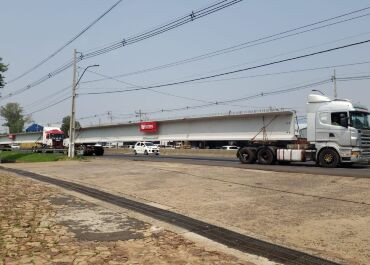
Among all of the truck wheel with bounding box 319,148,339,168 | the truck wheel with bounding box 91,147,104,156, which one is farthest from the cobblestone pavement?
the truck wheel with bounding box 91,147,104,156

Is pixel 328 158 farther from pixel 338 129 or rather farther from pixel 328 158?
pixel 338 129

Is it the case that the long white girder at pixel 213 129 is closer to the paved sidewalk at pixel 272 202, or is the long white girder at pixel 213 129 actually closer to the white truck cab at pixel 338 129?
the white truck cab at pixel 338 129

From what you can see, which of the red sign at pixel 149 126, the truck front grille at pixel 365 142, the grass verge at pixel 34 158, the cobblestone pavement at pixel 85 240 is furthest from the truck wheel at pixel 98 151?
the cobblestone pavement at pixel 85 240

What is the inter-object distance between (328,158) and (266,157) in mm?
→ 4337

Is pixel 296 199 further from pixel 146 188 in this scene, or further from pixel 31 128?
pixel 31 128

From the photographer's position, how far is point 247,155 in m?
29.8

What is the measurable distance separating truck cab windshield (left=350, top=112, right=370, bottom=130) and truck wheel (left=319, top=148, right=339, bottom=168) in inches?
71.5

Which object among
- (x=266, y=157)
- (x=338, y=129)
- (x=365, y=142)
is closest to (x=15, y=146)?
(x=266, y=157)

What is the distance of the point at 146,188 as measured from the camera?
56.6ft

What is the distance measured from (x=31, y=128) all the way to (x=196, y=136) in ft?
203

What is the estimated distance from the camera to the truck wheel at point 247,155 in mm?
29484

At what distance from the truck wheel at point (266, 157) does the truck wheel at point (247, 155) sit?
46 cm

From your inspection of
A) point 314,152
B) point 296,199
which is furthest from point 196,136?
point 296,199

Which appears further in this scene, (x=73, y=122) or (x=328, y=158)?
(x=73, y=122)
